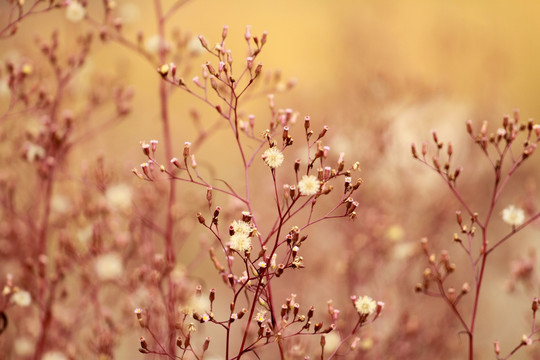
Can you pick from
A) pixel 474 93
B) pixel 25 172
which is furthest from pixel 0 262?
pixel 474 93

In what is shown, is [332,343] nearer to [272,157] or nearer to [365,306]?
[365,306]

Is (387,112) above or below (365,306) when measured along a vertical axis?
above

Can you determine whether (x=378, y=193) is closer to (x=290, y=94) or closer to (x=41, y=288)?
(x=290, y=94)

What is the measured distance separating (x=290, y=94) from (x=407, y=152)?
2.17 ft

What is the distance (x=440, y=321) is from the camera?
194cm

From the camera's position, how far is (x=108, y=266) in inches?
58.3

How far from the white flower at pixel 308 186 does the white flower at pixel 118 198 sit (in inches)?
30.6

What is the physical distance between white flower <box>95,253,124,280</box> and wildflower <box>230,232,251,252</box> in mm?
721

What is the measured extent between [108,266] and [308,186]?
811 millimetres

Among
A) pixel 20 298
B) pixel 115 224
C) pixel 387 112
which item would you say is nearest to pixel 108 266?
pixel 115 224

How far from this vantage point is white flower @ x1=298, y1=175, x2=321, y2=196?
85cm

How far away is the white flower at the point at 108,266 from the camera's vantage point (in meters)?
1.48

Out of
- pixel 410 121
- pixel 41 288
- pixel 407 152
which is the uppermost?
pixel 410 121

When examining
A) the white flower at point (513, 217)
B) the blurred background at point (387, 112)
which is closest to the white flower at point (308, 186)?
the white flower at point (513, 217)
